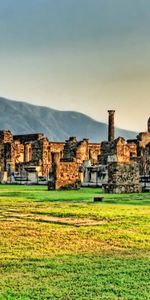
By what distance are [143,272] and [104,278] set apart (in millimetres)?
677

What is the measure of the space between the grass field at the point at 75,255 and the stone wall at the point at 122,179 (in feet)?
43.4

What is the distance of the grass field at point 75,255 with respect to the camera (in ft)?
25.4

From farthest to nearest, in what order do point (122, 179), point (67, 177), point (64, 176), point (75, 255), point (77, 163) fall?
point (77, 163), point (67, 177), point (64, 176), point (122, 179), point (75, 255)

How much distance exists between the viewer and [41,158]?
59.2 m

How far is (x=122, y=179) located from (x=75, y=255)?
20.8m

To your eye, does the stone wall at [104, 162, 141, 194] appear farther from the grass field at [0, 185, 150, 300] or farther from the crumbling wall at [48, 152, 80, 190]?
the grass field at [0, 185, 150, 300]

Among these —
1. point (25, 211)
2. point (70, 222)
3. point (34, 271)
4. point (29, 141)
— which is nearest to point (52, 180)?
point (25, 211)

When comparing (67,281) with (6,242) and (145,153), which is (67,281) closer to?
(6,242)

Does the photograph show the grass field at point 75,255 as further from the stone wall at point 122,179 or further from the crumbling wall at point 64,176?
the crumbling wall at point 64,176

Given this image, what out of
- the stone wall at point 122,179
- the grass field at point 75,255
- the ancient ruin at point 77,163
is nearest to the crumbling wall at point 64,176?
the ancient ruin at point 77,163

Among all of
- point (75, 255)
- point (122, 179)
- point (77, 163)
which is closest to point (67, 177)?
point (77, 163)

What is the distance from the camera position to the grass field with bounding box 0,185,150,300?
774cm

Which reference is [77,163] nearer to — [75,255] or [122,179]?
[122,179]

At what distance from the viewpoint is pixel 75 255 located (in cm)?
1016
